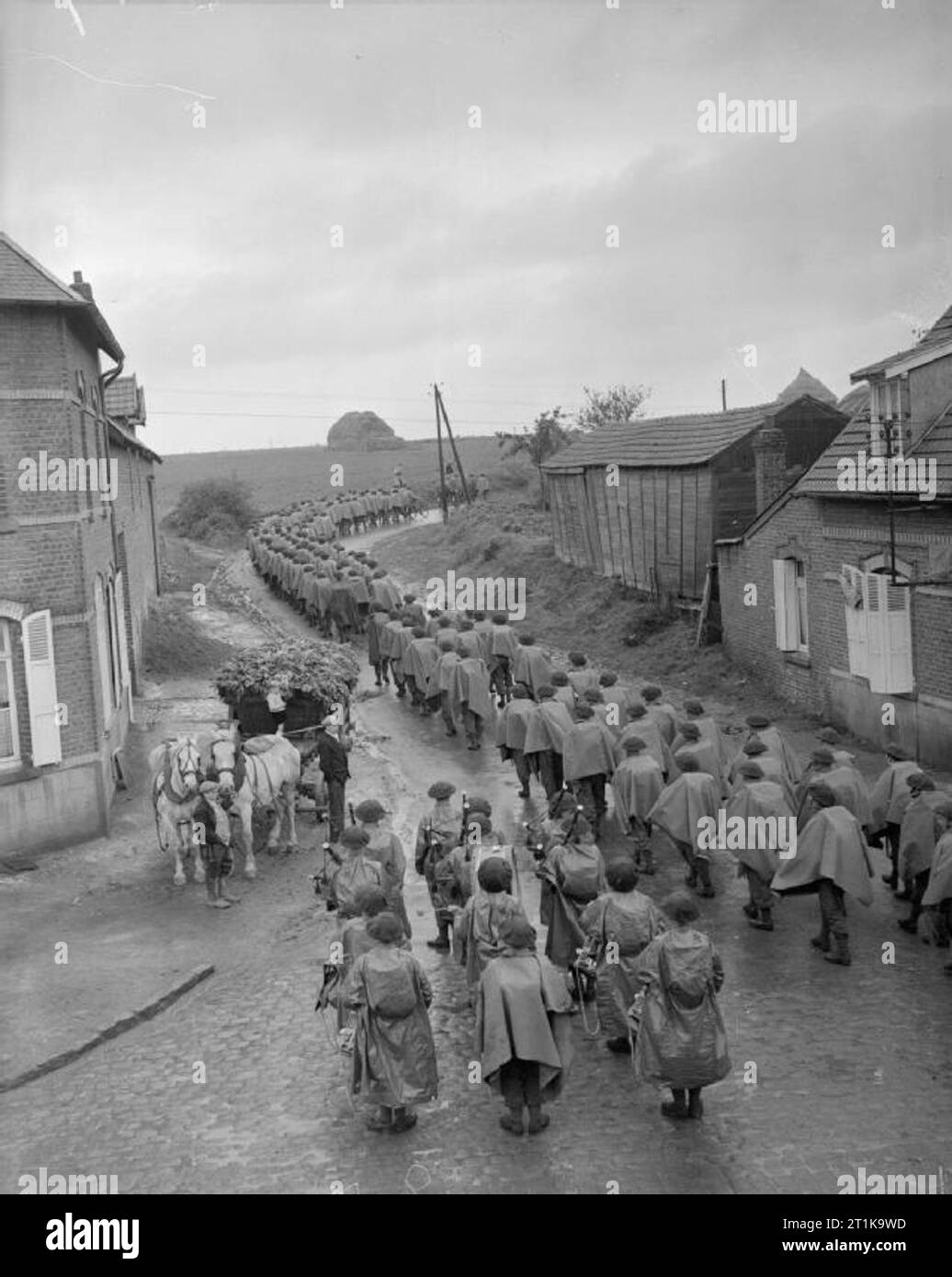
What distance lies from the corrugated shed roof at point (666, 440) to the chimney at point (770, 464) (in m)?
1.60

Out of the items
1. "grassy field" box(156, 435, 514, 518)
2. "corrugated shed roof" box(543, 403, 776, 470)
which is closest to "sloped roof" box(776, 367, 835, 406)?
"grassy field" box(156, 435, 514, 518)

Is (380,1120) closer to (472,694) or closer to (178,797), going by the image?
(178,797)

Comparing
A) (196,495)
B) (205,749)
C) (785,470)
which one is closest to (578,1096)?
(205,749)

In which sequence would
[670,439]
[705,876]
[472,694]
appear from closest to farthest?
[705,876]
[472,694]
[670,439]

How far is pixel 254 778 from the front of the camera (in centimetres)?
1430

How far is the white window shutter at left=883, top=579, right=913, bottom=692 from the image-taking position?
17312 millimetres

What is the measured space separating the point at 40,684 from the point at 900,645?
35.3ft

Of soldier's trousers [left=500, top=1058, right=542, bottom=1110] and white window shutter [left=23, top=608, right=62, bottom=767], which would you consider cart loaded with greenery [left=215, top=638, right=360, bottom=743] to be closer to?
white window shutter [left=23, top=608, right=62, bottom=767]

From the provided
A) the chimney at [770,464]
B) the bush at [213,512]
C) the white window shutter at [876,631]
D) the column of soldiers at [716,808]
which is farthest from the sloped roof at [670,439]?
the bush at [213,512]

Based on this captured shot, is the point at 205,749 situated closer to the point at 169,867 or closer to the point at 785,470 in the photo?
the point at 169,867

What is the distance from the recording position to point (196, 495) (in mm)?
58812

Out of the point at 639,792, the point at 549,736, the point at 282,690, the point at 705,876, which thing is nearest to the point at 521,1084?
the point at 705,876

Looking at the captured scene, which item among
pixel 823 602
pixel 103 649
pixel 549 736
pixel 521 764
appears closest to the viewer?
pixel 549 736
